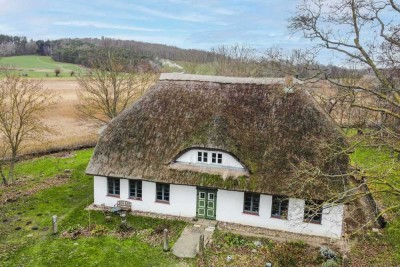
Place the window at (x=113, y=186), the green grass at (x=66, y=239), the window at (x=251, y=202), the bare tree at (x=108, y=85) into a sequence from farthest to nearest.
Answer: the bare tree at (x=108, y=85) → the window at (x=113, y=186) → the window at (x=251, y=202) → the green grass at (x=66, y=239)

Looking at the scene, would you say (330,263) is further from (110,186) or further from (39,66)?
(39,66)

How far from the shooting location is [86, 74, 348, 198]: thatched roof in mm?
19016

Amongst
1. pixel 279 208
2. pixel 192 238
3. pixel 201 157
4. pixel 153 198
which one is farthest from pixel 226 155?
pixel 153 198

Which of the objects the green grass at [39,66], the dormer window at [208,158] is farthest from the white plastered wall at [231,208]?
the green grass at [39,66]

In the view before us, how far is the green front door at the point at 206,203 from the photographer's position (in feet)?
65.9

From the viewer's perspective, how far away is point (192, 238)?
1838 centimetres

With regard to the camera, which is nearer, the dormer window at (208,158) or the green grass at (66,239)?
the green grass at (66,239)

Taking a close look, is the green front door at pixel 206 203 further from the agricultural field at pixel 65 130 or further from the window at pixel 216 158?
the agricultural field at pixel 65 130

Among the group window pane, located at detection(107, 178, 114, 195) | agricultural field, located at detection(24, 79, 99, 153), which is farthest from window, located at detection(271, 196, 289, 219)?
agricultural field, located at detection(24, 79, 99, 153)

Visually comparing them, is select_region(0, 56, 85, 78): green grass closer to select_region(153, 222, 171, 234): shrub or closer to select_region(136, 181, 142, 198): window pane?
select_region(136, 181, 142, 198): window pane

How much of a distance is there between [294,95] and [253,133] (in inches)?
135

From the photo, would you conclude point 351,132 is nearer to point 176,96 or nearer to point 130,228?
point 176,96

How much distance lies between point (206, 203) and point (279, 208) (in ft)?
13.2

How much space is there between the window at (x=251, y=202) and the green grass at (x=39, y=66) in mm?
56911
